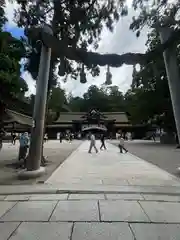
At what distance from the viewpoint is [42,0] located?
7.52 metres

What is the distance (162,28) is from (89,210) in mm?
4688

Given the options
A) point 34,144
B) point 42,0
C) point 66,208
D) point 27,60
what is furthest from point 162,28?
point 27,60

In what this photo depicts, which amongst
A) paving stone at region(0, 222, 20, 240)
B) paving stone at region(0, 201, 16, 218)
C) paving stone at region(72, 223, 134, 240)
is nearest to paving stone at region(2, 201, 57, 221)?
paving stone at region(0, 201, 16, 218)

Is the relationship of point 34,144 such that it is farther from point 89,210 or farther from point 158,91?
point 158,91

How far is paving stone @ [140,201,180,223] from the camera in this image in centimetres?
643

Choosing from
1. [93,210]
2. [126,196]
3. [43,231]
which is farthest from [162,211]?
[43,231]

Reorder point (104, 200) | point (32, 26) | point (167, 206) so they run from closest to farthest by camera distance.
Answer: point (167, 206)
point (104, 200)
point (32, 26)

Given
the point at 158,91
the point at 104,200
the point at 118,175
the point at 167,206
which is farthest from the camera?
the point at 158,91

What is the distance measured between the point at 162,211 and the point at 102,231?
204cm

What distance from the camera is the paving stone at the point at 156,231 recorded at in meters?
5.28

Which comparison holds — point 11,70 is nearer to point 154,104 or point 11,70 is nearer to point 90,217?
point 90,217

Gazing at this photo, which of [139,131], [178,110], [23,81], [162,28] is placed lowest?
[178,110]

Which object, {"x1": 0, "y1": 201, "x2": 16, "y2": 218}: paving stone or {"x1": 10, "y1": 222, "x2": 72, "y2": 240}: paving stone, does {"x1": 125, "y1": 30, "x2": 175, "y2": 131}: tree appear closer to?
{"x1": 0, "y1": 201, "x2": 16, "y2": 218}: paving stone

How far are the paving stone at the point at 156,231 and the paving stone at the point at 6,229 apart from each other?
2.08 m
